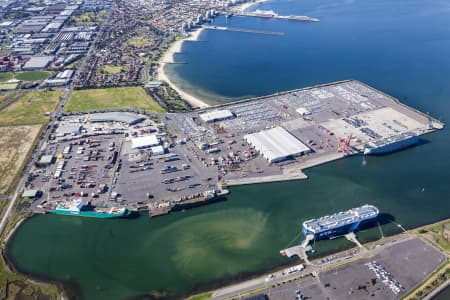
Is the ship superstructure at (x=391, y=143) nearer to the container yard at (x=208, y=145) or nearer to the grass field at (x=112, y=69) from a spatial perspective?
the container yard at (x=208, y=145)

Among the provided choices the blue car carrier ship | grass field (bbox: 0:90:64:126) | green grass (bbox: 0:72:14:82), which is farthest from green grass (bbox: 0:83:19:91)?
the blue car carrier ship

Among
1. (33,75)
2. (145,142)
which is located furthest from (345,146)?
(33,75)

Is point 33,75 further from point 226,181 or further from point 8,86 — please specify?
point 226,181

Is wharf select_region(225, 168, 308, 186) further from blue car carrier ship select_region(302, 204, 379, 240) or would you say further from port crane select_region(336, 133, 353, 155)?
blue car carrier ship select_region(302, 204, 379, 240)

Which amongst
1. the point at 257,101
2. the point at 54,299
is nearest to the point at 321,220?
the point at 54,299

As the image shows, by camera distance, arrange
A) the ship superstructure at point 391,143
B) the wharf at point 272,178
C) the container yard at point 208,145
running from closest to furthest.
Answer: the container yard at point 208,145 → the wharf at point 272,178 → the ship superstructure at point 391,143

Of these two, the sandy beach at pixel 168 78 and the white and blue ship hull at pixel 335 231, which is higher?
the sandy beach at pixel 168 78

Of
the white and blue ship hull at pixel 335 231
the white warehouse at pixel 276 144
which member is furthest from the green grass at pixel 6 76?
the white and blue ship hull at pixel 335 231
